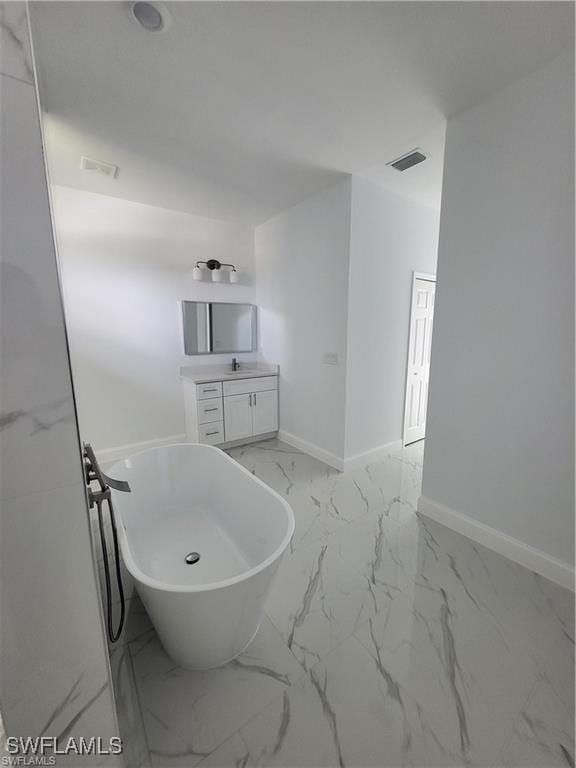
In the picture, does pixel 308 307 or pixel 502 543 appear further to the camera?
pixel 308 307

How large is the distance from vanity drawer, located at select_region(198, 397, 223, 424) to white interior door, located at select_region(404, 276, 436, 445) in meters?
2.10

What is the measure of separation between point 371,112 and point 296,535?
271cm

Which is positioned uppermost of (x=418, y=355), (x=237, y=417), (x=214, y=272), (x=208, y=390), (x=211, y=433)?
(x=214, y=272)

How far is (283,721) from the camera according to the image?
1.09 meters

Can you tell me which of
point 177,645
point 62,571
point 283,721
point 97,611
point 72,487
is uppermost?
point 72,487

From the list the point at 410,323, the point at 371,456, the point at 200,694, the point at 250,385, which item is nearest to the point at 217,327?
the point at 250,385

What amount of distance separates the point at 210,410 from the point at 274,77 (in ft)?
8.76

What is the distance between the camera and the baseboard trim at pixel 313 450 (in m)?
3.03

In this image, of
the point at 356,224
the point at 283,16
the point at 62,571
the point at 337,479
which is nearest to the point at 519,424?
the point at 337,479

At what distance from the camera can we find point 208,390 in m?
3.26

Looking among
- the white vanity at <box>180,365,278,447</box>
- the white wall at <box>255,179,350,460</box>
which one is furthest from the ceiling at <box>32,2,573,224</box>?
the white vanity at <box>180,365,278,447</box>

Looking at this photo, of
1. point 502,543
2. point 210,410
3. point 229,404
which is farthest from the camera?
point 229,404

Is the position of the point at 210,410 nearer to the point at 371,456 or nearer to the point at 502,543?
the point at 371,456

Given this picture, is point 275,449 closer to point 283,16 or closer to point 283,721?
point 283,721
